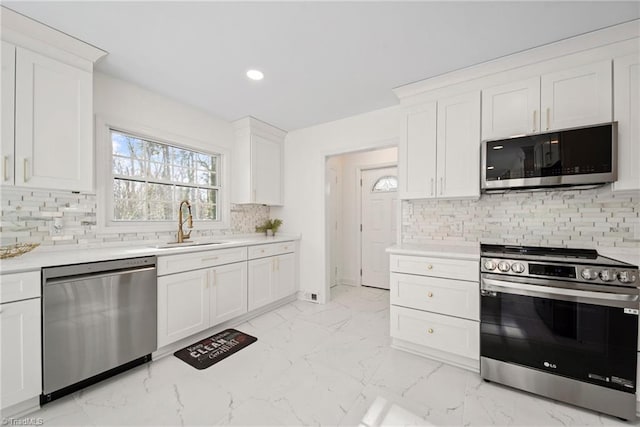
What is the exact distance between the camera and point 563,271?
1.66 meters

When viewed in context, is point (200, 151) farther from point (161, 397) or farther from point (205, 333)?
point (161, 397)

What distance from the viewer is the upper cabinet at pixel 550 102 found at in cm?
186

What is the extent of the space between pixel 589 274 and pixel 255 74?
9.61 feet

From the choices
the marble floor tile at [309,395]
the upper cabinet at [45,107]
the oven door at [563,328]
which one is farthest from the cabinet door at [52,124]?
the oven door at [563,328]

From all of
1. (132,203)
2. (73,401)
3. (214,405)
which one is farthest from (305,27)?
(73,401)

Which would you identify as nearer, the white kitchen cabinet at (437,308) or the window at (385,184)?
the white kitchen cabinet at (437,308)

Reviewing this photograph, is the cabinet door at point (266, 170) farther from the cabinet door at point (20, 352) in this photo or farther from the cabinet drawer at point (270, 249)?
the cabinet door at point (20, 352)

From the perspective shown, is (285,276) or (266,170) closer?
(285,276)

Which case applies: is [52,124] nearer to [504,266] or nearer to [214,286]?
[214,286]

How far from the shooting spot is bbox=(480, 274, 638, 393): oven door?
154cm

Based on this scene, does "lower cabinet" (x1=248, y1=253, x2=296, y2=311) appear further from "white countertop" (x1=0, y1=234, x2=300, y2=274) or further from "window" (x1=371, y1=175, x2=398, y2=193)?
"window" (x1=371, y1=175, x2=398, y2=193)

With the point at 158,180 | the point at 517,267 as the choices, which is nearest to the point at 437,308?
the point at 517,267

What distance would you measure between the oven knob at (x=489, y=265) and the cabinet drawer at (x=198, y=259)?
2354 mm

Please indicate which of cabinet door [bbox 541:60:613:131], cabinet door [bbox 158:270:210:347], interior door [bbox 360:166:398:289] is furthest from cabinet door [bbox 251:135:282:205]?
cabinet door [bbox 541:60:613:131]
